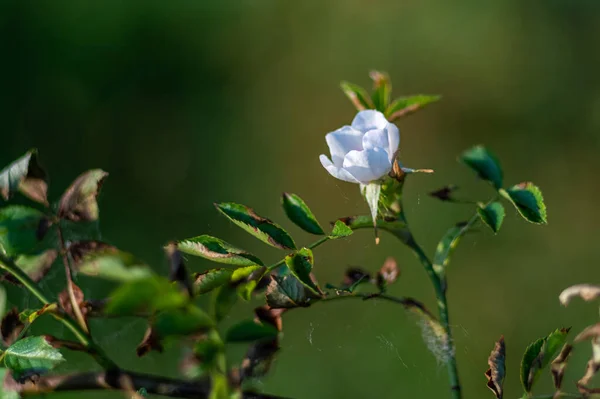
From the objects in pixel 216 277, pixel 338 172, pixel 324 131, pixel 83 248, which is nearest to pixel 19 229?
pixel 83 248

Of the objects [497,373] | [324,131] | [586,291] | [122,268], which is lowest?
[324,131]

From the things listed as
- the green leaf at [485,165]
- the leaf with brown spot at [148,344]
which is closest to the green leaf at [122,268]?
the leaf with brown spot at [148,344]

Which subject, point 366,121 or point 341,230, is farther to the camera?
point 366,121

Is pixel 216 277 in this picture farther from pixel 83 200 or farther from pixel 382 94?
pixel 382 94

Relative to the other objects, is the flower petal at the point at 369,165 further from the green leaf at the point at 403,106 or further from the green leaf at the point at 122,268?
the green leaf at the point at 122,268

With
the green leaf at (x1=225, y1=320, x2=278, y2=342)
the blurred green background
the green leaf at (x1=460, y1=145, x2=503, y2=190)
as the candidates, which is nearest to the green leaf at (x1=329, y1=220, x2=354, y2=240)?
the green leaf at (x1=225, y1=320, x2=278, y2=342)

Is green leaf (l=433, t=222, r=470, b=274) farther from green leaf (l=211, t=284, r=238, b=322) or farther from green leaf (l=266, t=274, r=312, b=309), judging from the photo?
green leaf (l=211, t=284, r=238, b=322)
